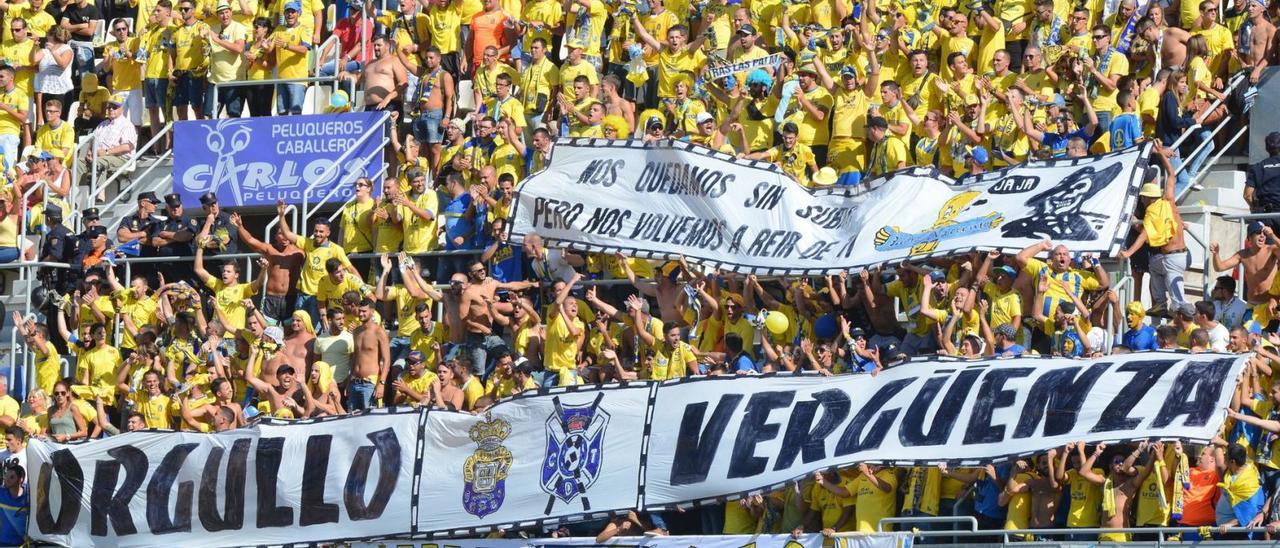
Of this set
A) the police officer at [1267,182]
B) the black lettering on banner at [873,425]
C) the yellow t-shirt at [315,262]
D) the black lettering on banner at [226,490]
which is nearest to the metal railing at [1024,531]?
the black lettering on banner at [873,425]

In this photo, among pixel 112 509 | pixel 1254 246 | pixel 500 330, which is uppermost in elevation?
pixel 1254 246

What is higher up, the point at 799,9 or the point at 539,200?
the point at 799,9

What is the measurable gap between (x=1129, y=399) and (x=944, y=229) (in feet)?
8.80

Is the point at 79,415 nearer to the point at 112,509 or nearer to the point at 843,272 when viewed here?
the point at 112,509

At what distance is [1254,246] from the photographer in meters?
20.5

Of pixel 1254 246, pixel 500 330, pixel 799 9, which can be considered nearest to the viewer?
pixel 1254 246

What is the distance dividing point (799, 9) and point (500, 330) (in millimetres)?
4424

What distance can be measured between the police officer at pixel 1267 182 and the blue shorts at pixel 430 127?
8357mm

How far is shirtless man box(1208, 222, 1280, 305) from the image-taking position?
20375mm

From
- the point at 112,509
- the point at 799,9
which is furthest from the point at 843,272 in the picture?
the point at 112,509

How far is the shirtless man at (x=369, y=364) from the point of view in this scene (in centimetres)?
2339

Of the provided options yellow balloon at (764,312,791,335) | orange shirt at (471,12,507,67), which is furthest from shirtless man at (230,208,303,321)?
yellow balloon at (764,312,791,335)

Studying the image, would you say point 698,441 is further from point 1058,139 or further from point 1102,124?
point 1102,124

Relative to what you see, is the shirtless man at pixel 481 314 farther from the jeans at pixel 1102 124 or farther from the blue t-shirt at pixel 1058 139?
the jeans at pixel 1102 124
